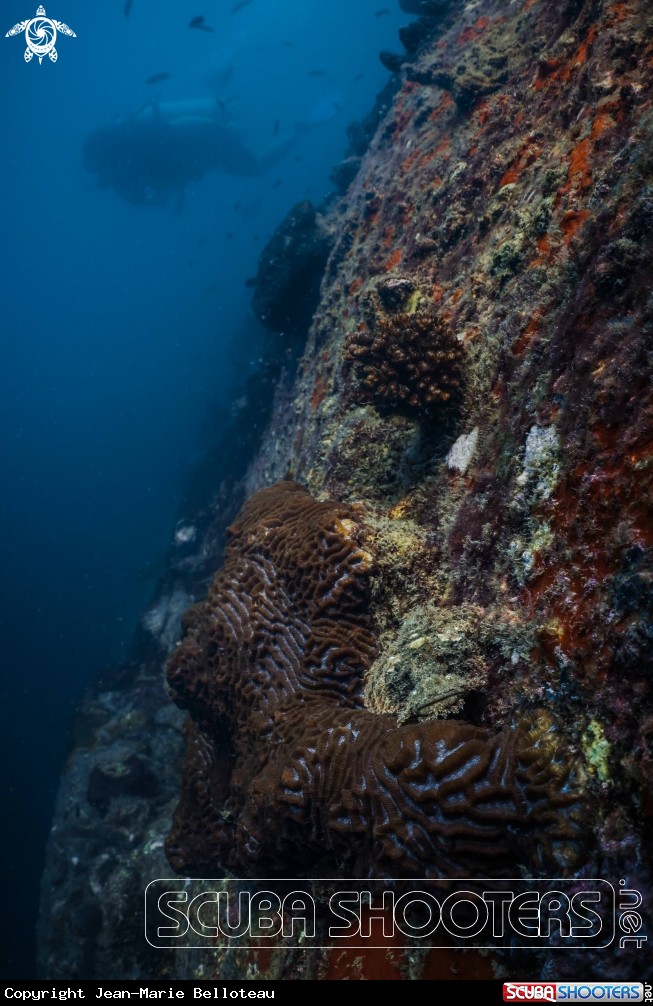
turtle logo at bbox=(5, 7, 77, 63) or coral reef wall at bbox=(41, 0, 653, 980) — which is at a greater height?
turtle logo at bbox=(5, 7, 77, 63)

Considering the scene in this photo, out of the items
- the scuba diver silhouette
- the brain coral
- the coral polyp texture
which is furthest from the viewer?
the scuba diver silhouette

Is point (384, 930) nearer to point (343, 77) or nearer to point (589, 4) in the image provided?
point (589, 4)

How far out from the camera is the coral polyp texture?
3.73m

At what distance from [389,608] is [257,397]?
15.1 meters

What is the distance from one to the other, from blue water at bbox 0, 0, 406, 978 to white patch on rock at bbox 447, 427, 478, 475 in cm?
1983

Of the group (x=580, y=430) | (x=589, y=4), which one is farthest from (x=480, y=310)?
(x=589, y=4)

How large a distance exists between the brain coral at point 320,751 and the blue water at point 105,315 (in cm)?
1643

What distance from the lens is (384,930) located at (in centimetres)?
245

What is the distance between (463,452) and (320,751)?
235 cm

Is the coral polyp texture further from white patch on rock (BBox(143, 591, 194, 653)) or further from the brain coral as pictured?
white patch on rock (BBox(143, 591, 194, 653))

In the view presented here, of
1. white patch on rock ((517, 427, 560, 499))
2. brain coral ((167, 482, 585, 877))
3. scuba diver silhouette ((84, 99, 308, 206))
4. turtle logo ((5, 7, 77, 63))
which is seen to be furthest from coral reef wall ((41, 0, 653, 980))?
scuba diver silhouette ((84, 99, 308, 206))

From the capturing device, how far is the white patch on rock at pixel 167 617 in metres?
15.9

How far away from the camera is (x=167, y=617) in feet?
55.1

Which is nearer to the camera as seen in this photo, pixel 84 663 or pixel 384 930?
pixel 384 930
